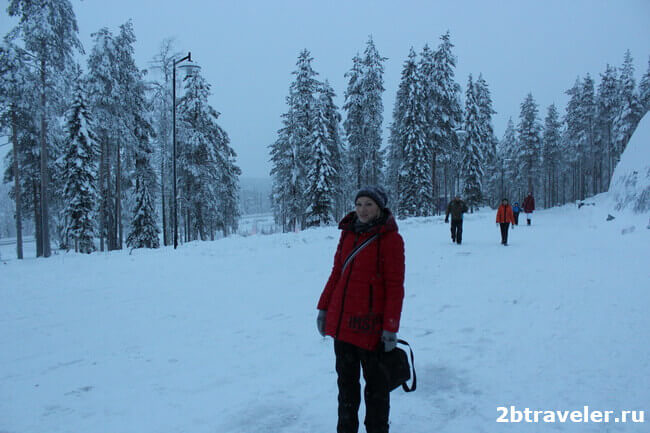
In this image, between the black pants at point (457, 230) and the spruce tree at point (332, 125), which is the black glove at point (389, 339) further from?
the spruce tree at point (332, 125)

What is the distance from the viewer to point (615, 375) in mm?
3959

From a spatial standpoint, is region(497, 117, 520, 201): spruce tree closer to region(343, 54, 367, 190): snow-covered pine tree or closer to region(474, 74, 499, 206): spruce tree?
region(474, 74, 499, 206): spruce tree

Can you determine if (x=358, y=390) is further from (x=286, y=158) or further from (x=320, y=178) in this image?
(x=286, y=158)

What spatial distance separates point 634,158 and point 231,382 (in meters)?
23.8

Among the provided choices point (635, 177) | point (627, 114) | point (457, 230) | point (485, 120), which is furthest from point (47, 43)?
point (627, 114)

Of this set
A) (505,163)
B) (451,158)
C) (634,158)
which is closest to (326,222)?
(451,158)

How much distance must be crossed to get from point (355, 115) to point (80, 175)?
22.7 meters

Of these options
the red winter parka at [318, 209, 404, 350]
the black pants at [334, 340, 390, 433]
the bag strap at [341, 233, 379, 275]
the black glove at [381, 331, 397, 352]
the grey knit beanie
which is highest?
the grey knit beanie

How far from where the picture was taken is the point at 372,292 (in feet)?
9.09

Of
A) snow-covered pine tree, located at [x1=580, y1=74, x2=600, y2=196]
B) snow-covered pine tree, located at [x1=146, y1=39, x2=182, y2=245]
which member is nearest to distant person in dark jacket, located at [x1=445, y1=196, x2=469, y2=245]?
snow-covered pine tree, located at [x1=146, y1=39, x2=182, y2=245]

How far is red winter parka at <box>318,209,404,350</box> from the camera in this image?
274 cm

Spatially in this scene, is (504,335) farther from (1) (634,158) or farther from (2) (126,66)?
(2) (126,66)

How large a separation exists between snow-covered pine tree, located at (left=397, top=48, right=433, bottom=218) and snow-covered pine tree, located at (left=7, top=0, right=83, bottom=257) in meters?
24.8

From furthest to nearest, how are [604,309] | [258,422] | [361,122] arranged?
[361,122] < [604,309] < [258,422]
